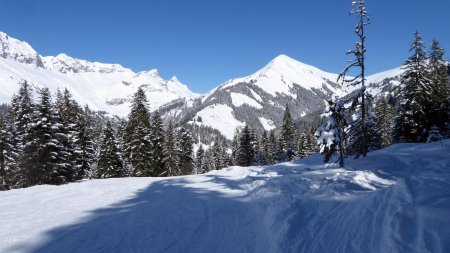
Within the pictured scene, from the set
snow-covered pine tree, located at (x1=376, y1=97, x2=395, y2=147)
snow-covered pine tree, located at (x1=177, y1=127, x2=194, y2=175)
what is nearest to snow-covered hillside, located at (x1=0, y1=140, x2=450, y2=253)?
snow-covered pine tree, located at (x1=177, y1=127, x2=194, y2=175)

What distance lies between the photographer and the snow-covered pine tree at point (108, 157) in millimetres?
45844

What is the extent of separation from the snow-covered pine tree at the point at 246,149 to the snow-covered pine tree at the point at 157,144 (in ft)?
51.6

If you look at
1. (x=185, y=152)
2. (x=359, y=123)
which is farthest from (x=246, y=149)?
(x=359, y=123)

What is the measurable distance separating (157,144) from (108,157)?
21.5ft

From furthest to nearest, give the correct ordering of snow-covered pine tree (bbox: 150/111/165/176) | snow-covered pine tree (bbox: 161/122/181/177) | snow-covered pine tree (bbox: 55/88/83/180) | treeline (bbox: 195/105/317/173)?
treeline (bbox: 195/105/317/173), snow-covered pine tree (bbox: 161/122/181/177), snow-covered pine tree (bbox: 150/111/165/176), snow-covered pine tree (bbox: 55/88/83/180)

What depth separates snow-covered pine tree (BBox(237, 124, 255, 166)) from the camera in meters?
59.7

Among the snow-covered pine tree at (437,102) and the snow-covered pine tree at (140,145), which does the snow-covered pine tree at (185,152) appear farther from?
the snow-covered pine tree at (437,102)

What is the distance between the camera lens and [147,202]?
16.8 m

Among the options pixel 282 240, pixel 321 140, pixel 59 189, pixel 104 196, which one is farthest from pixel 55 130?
pixel 282 240

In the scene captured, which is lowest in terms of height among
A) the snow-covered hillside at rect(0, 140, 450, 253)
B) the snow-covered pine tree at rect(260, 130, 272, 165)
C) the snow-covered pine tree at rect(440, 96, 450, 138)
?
the snow-covered hillside at rect(0, 140, 450, 253)

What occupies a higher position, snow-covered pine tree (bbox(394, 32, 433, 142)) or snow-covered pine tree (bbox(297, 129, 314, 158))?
snow-covered pine tree (bbox(394, 32, 433, 142))

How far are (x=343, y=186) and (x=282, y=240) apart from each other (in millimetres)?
6187

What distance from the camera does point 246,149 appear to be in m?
60.0

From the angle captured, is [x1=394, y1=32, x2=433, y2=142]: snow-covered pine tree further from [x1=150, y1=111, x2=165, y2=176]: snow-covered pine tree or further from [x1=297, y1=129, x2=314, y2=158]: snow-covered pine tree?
[x1=150, y1=111, x2=165, y2=176]: snow-covered pine tree
